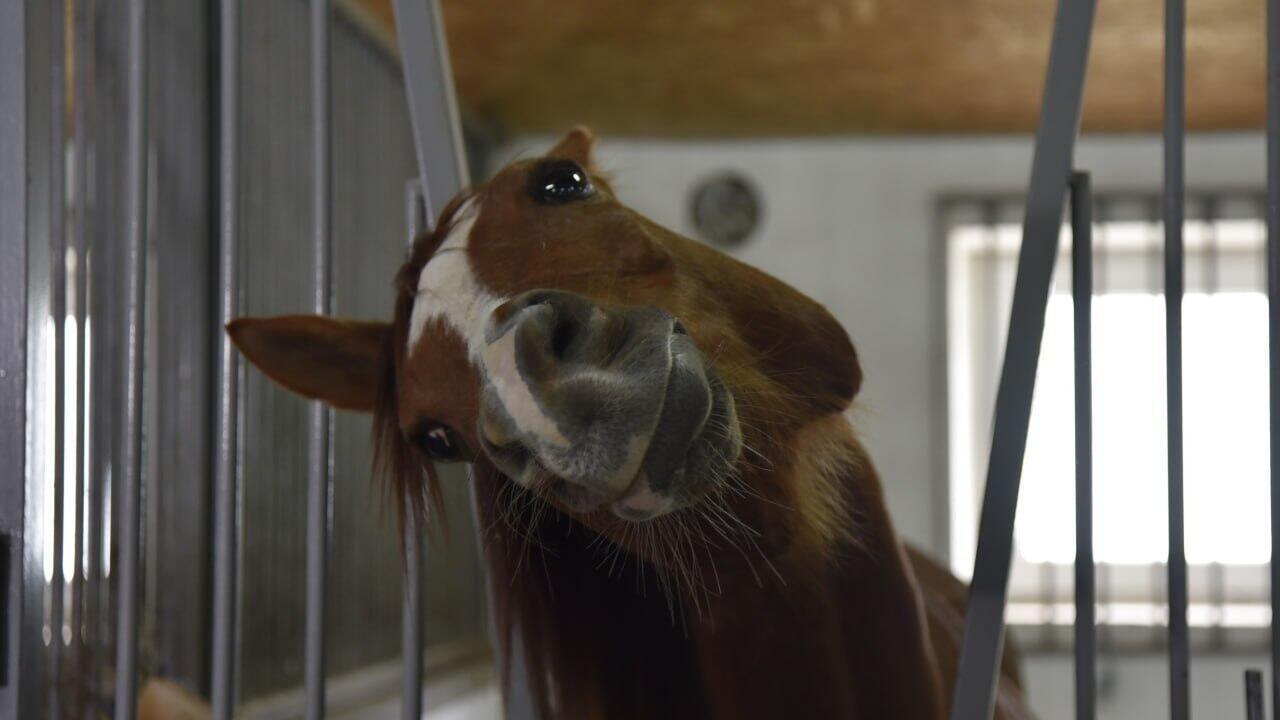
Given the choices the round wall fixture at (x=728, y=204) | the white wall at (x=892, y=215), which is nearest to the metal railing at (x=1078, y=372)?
the white wall at (x=892, y=215)

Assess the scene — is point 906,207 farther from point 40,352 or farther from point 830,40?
point 40,352

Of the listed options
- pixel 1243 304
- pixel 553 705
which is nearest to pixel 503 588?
pixel 553 705

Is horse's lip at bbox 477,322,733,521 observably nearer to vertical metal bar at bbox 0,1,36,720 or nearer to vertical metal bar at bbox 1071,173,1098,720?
vertical metal bar at bbox 1071,173,1098,720

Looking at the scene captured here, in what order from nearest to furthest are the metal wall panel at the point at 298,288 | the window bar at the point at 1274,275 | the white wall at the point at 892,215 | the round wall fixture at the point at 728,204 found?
the window bar at the point at 1274,275 < the metal wall panel at the point at 298,288 < the white wall at the point at 892,215 < the round wall fixture at the point at 728,204

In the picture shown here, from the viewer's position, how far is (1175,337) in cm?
72

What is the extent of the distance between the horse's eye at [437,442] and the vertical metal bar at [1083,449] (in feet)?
1.33

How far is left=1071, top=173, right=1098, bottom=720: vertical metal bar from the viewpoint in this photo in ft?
2.33

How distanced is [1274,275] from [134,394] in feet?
2.63

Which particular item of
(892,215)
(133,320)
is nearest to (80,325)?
(133,320)

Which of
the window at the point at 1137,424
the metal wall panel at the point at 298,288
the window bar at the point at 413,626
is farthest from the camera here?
the window at the point at 1137,424

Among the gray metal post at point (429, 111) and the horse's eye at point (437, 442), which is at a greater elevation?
the gray metal post at point (429, 111)

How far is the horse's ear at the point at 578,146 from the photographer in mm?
960

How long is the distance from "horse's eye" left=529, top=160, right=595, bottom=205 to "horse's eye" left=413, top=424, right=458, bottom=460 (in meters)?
0.17

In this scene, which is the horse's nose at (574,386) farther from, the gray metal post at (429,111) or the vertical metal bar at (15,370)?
the vertical metal bar at (15,370)
